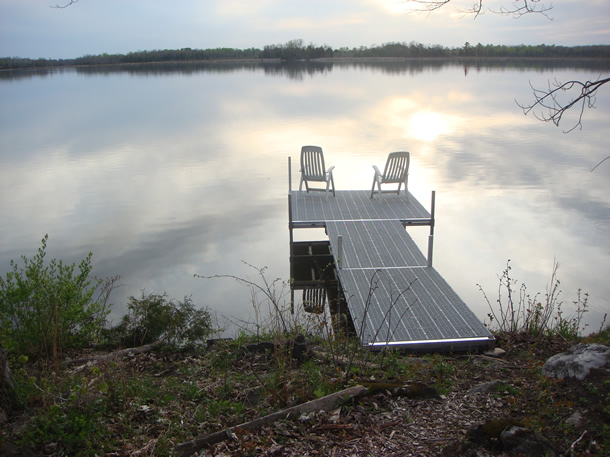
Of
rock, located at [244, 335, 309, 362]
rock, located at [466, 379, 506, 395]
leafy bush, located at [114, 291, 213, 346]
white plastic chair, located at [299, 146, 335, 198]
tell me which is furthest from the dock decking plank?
rock, located at [466, 379, 506, 395]

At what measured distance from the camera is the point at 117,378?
3.27 m

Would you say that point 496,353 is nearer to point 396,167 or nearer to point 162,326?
point 162,326

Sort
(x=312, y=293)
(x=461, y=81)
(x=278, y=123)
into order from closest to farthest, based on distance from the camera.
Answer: (x=312, y=293)
(x=278, y=123)
(x=461, y=81)

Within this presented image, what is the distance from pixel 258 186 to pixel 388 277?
611 centimetres

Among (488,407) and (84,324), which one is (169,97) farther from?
(488,407)

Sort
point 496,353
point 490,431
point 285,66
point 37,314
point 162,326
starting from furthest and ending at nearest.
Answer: point 285,66
point 162,326
point 496,353
point 37,314
point 490,431

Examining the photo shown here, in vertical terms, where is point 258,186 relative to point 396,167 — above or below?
below

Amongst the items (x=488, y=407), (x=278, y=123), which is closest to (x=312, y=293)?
(x=488, y=407)

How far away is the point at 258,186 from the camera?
38.9 ft

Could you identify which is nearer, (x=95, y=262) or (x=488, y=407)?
(x=488, y=407)

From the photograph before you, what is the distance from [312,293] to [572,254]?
12.2ft

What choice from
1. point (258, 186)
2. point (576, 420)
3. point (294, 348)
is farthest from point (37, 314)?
point (258, 186)

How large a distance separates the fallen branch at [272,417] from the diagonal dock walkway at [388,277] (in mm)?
394

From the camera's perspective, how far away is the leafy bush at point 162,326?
16.0ft
